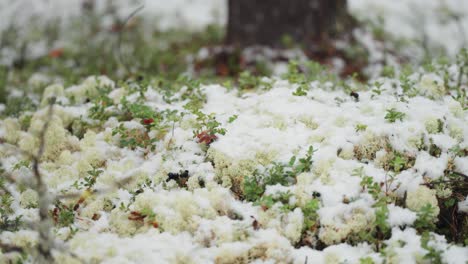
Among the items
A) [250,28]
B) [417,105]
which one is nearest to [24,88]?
[250,28]

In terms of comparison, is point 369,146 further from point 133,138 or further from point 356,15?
point 356,15

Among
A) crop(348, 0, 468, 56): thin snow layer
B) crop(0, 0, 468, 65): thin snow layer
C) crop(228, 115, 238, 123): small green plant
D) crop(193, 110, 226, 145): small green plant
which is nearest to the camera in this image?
crop(193, 110, 226, 145): small green plant

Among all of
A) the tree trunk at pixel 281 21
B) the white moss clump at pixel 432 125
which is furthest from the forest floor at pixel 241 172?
the tree trunk at pixel 281 21

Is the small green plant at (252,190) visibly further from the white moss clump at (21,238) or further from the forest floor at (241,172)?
the white moss clump at (21,238)

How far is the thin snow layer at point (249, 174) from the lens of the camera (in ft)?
8.07

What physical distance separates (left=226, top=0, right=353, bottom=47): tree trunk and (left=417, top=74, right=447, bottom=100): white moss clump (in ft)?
8.01

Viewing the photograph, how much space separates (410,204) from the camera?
259cm

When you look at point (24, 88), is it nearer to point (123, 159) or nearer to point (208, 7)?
point (123, 159)

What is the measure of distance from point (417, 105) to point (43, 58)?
520cm

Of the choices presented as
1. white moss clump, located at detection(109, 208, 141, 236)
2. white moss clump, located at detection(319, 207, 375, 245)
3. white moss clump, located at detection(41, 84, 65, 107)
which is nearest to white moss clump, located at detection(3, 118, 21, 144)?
white moss clump, located at detection(41, 84, 65, 107)

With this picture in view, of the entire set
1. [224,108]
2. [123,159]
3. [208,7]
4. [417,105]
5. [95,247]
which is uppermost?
[208,7]

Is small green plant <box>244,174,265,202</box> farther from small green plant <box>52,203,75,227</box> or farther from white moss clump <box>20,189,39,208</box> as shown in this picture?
white moss clump <box>20,189,39,208</box>

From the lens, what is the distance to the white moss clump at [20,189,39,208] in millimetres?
2937

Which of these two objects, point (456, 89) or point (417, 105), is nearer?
point (417, 105)
